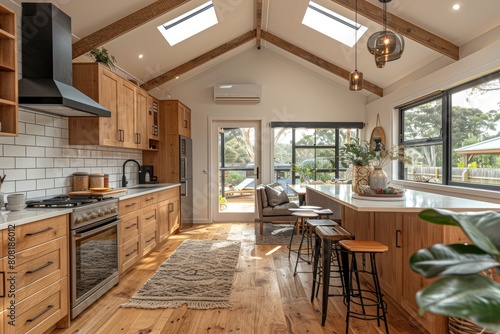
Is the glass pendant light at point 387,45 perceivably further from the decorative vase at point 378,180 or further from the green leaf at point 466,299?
the green leaf at point 466,299

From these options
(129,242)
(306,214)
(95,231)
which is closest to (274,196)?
(306,214)

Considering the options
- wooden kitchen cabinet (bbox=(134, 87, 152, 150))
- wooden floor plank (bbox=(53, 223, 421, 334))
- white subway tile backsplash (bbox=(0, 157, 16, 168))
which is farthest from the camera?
wooden kitchen cabinet (bbox=(134, 87, 152, 150))

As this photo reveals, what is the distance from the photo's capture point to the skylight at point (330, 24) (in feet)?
14.9

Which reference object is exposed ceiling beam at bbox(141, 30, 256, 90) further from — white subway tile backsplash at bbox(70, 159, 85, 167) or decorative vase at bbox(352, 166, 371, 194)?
decorative vase at bbox(352, 166, 371, 194)

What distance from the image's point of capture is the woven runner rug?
267 centimetres

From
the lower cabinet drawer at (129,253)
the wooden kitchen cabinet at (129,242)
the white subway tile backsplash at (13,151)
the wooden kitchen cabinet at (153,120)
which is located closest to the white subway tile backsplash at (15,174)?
the white subway tile backsplash at (13,151)

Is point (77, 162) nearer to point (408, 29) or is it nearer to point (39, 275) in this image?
point (39, 275)

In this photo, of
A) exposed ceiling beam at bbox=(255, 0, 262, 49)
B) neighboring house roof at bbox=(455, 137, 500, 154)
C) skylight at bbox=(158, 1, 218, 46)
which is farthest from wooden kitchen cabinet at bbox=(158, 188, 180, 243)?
→ neighboring house roof at bbox=(455, 137, 500, 154)

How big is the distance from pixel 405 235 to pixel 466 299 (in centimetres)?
198

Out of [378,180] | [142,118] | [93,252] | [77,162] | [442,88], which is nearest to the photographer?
[93,252]

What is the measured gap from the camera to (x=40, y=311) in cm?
198

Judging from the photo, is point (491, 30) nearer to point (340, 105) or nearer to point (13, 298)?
point (340, 105)

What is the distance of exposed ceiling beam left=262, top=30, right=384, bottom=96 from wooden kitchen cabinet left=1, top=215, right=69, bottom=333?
4591mm

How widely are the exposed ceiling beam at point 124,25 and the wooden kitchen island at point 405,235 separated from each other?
115 inches
